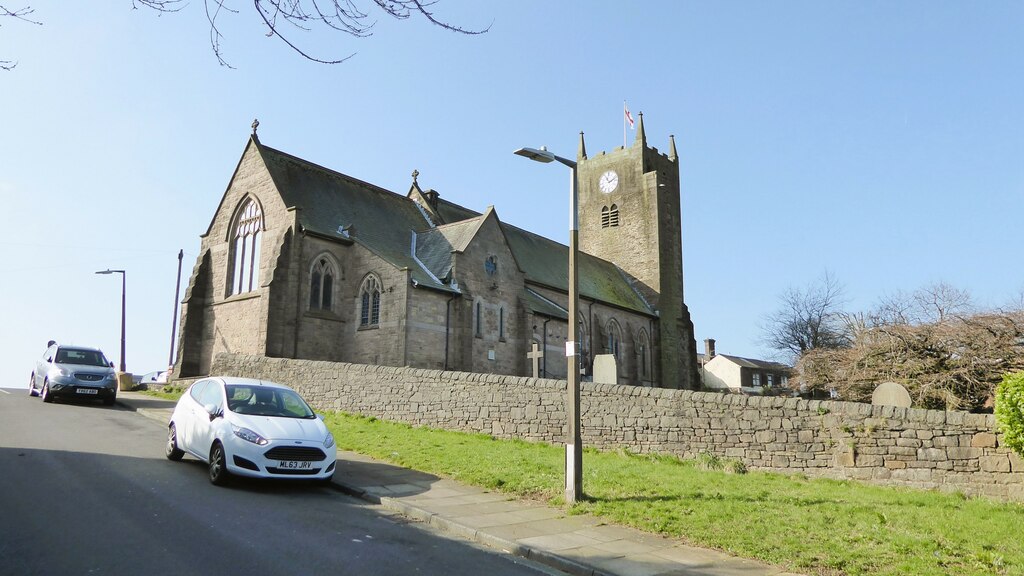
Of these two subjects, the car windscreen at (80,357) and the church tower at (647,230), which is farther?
the church tower at (647,230)

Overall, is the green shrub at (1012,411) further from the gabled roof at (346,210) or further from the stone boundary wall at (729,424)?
the gabled roof at (346,210)

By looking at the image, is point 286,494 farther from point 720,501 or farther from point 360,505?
point 720,501

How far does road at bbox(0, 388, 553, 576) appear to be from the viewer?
6.27 m

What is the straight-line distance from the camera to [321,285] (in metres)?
27.6

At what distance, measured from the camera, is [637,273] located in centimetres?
4856

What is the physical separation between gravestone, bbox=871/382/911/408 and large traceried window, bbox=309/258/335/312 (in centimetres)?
2051

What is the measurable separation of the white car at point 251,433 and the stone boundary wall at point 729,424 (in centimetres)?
647

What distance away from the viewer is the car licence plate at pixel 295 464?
400 inches

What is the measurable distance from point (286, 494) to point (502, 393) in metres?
7.84

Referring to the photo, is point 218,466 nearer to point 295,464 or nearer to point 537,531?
point 295,464

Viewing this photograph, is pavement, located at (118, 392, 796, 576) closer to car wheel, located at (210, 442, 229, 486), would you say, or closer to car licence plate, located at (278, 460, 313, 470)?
car licence plate, located at (278, 460, 313, 470)

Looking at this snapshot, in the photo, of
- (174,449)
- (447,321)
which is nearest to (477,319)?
(447,321)

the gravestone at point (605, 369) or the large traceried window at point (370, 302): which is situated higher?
the large traceried window at point (370, 302)

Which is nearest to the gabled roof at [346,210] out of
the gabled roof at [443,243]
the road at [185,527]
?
the gabled roof at [443,243]
